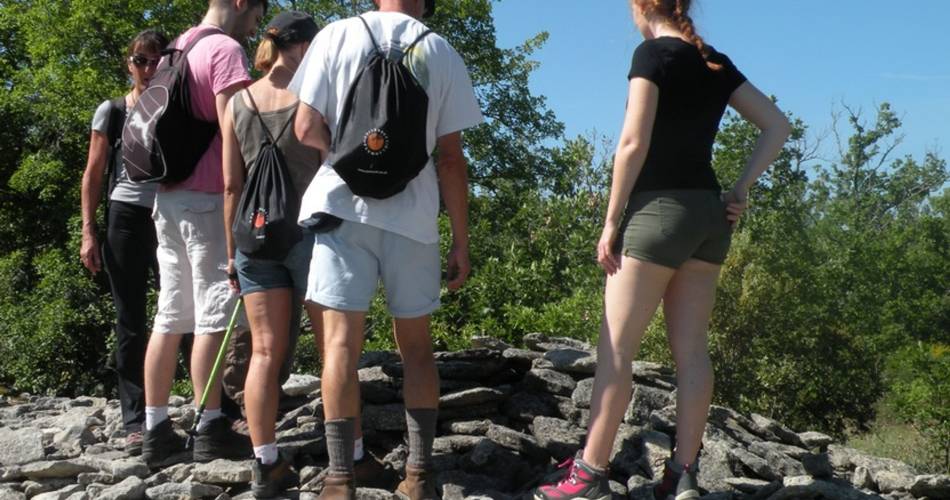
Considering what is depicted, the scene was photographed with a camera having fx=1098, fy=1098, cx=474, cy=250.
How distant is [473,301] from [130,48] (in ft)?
14.5

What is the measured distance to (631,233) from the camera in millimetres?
4074

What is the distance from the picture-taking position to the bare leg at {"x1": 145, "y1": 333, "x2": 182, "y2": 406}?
5.00 m

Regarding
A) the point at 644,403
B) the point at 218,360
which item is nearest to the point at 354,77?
the point at 218,360

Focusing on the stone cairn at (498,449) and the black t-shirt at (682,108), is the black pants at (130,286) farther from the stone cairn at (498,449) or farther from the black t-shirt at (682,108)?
the black t-shirt at (682,108)

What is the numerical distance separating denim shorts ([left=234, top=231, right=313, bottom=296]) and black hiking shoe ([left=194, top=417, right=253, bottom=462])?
2.60ft

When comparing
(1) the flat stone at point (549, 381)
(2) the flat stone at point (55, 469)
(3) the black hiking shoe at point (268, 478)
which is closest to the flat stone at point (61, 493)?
(2) the flat stone at point (55, 469)

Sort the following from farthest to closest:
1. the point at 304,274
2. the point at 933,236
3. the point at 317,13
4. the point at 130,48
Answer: the point at 933,236 → the point at 317,13 → the point at 130,48 → the point at 304,274

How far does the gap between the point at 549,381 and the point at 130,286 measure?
2.15m

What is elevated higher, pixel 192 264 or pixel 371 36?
pixel 371 36

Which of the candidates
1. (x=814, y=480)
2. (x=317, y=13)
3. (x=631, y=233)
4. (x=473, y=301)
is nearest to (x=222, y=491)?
(x=631, y=233)

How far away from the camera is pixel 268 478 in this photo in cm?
438

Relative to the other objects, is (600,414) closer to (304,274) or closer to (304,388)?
(304,274)

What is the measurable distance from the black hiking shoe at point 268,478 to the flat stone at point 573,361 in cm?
178

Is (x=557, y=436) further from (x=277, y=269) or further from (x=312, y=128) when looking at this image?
(x=312, y=128)
